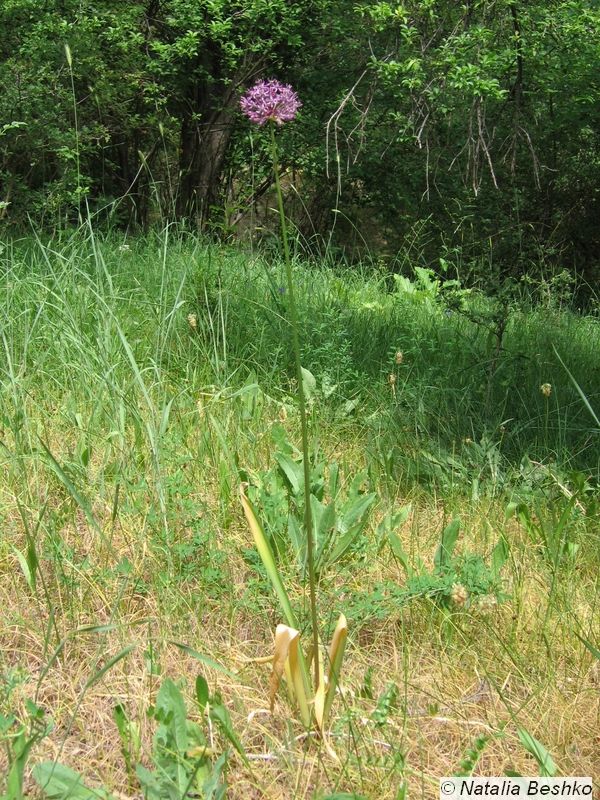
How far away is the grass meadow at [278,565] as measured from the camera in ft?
5.32

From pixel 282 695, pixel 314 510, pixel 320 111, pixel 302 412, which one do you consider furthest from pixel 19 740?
pixel 320 111

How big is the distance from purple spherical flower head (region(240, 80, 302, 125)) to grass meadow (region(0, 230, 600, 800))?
2.79ft

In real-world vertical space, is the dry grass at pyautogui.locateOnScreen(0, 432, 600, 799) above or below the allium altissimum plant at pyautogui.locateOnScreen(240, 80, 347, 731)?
below

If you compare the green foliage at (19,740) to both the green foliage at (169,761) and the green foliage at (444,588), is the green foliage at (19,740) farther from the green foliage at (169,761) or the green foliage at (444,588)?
the green foliage at (444,588)

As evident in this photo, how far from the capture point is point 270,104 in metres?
1.56

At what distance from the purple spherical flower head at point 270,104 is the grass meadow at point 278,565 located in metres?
0.85

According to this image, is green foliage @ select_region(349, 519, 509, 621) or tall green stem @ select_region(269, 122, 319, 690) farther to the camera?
green foliage @ select_region(349, 519, 509, 621)

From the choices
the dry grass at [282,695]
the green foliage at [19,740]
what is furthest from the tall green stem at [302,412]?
the green foliage at [19,740]

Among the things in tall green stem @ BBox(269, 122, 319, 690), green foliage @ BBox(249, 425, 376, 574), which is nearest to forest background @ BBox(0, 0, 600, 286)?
green foliage @ BBox(249, 425, 376, 574)

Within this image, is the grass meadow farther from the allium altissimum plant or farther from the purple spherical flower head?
the purple spherical flower head

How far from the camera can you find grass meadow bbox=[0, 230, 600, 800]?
1.62 metres

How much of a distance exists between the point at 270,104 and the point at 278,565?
4.06 ft

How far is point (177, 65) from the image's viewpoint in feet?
28.3

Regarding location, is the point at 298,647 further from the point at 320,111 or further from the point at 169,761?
the point at 320,111
